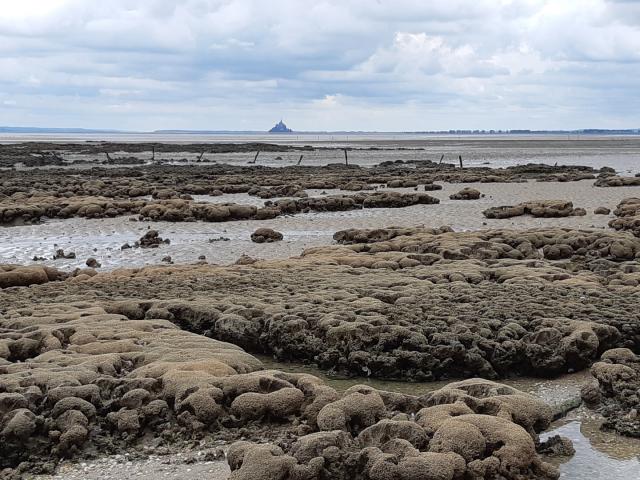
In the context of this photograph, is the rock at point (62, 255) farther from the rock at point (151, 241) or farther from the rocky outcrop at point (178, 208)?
the rocky outcrop at point (178, 208)

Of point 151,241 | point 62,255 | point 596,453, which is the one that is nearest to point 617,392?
point 596,453

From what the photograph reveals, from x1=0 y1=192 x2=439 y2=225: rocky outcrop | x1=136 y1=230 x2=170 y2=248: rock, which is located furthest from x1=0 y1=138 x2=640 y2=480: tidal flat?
x1=0 y1=192 x2=439 y2=225: rocky outcrop

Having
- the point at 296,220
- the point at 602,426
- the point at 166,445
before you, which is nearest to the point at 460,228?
the point at 296,220

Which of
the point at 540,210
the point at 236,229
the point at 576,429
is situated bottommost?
the point at 236,229

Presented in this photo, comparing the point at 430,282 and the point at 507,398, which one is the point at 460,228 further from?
the point at 507,398

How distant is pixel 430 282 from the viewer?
14609 mm

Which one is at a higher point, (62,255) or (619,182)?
(619,182)

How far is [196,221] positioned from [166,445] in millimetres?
21619

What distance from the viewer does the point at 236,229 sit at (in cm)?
2723

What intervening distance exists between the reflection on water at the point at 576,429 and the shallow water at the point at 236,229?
1074 centimetres

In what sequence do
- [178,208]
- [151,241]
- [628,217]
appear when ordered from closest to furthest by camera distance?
[151,241], [628,217], [178,208]

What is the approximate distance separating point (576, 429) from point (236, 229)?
1986 centimetres

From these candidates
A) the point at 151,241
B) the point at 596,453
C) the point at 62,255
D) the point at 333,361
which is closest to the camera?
the point at 596,453

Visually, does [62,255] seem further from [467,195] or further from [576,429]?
[467,195]
